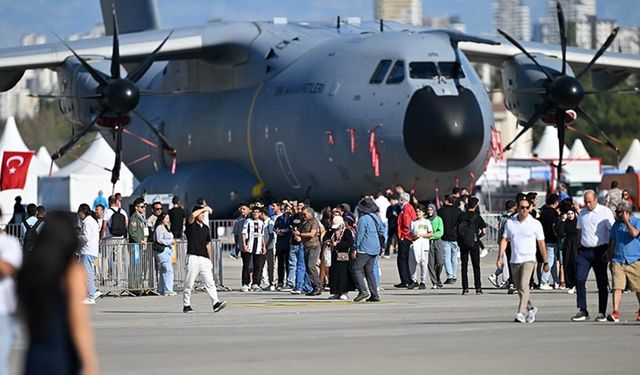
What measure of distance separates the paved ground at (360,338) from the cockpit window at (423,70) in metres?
8.96

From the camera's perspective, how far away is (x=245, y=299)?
2245 cm

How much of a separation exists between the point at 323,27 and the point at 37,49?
710 cm

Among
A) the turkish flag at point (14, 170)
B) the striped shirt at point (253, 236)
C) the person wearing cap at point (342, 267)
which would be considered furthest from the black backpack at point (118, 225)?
the turkish flag at point (14, 170)

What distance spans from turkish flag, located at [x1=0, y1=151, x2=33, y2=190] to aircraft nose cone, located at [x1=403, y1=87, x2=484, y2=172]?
7.97 m

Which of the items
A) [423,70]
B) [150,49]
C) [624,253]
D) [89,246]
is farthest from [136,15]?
[624,253]

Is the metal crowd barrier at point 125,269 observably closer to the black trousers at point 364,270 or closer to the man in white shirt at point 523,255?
the black trousers at point 364,270

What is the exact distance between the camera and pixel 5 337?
10320mm

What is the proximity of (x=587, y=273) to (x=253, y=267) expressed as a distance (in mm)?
8302

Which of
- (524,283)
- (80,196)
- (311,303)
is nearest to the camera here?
(524,283)

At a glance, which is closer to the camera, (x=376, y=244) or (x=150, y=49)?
(x=376, y=244)

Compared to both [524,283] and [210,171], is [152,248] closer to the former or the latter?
[524,283]

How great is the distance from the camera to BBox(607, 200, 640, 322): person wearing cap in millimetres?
17344

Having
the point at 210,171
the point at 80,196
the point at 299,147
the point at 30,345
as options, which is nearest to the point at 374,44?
the point at 299,147

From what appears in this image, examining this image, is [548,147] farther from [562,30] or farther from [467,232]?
[467,232]
